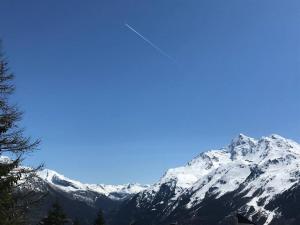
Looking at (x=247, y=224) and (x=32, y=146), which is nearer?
(x=32, y=146)

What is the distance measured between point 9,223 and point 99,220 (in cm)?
5867

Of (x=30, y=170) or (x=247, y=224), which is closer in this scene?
(x=30, y=170)

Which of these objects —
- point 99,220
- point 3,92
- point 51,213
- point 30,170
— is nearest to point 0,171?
point 30,170

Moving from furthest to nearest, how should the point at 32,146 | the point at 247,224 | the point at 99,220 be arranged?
the point at 99,220
the point at 247,224
the point at 32,146

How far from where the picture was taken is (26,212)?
2233 cm

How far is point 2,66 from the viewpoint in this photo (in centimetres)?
2341

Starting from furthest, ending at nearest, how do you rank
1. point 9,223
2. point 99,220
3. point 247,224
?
point 99,220, point 247,224, point 9,223

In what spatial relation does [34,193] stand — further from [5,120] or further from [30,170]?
[5,120]

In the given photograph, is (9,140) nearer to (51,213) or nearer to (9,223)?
(9,223)

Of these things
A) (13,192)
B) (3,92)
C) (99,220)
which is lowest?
(13,192)

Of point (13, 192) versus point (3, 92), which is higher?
point (3, 92)

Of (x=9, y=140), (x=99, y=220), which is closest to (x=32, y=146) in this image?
(x=9, y=140)

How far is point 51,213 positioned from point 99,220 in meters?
19.9

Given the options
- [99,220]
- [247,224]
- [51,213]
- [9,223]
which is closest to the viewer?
[9,223]
